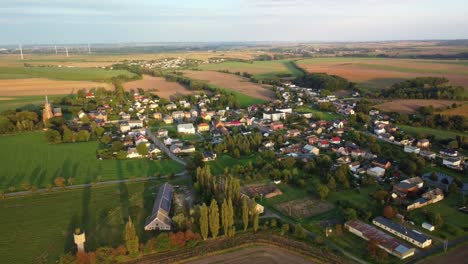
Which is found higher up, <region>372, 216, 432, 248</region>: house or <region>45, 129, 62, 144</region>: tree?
<region>45, 129, 62, 144</region>: tree

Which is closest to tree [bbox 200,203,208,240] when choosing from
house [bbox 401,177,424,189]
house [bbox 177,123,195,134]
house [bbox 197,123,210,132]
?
house [bbox 401,177,424,189]

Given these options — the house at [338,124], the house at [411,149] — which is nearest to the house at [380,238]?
the house at [411,149]

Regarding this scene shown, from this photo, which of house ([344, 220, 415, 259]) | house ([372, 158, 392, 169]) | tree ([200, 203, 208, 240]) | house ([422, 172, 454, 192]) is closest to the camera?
house ([344, 220, 415, 259])

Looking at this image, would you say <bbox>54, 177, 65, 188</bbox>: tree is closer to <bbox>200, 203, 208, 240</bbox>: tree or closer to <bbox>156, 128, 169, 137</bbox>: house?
<bbox>200, 203, 208, 240</bbox>: tree

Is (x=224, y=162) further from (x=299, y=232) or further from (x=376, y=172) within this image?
(x=299, y=232)

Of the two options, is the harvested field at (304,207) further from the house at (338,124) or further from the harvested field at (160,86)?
the harvested field at (160,86)

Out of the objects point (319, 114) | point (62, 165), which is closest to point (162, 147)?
point (62, 165)
